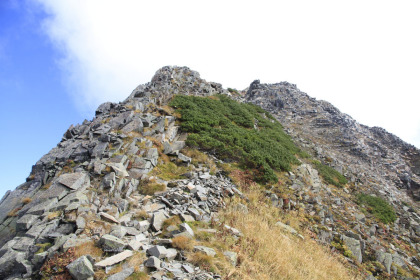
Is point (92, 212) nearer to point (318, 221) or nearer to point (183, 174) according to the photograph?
point (183, 174)

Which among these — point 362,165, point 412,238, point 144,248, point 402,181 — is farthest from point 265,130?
point 144,248

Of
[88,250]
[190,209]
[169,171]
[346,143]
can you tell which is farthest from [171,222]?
[346,143]

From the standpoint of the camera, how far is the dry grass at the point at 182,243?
594cm

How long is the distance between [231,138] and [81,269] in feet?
44.3

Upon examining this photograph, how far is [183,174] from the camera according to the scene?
1173 cm

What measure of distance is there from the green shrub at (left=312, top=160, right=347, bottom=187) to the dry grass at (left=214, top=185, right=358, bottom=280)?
9741 mm

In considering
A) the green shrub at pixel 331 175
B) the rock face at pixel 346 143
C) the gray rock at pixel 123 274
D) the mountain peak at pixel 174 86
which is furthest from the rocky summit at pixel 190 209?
the rock face at pixel 346 143

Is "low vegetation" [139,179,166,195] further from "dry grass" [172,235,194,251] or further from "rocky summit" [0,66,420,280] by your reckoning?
"dry grass" [172,235,194,251]

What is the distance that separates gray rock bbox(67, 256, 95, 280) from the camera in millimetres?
4793

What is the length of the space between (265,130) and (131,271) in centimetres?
2155

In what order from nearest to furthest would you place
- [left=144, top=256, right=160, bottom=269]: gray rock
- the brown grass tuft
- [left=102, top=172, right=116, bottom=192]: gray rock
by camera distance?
[left=144, top=256, right=160, bottom=269]: gray rock, the brown grass tuft, [left=102, top=172, right=116, bottom=192]: gray rock

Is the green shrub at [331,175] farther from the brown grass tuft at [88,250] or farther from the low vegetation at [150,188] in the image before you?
the brown grass tuft at [88,250]

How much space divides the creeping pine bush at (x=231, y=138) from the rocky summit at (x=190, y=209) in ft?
0.36

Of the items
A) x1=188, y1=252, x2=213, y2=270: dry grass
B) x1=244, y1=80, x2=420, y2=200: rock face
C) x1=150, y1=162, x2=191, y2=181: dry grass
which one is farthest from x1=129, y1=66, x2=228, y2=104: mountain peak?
x1=188, y1=252, x2=213, y2=270: dry grass
